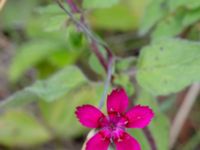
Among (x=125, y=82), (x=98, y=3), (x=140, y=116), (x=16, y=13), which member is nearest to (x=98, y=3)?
(x=98, y=3)

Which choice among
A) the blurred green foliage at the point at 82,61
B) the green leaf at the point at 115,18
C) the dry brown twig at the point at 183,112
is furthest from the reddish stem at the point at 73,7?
the green leaf at the point at 115,18

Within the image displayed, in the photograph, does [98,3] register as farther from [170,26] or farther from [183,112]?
[183,112]

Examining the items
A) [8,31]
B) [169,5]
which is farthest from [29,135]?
[169,5]

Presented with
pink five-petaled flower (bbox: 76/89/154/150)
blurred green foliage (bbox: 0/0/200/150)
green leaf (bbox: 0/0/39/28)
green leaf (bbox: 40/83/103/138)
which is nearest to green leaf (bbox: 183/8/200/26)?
blurred green foliage (bbox: 0/0/200/150)

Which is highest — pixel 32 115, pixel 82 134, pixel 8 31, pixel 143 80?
pixel 8 31

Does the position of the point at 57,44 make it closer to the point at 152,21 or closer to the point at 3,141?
the point at 3,141

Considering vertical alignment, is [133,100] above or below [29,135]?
below

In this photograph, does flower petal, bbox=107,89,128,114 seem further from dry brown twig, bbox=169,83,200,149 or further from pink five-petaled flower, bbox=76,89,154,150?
dry brown twig, bbox=169,83,200,149
